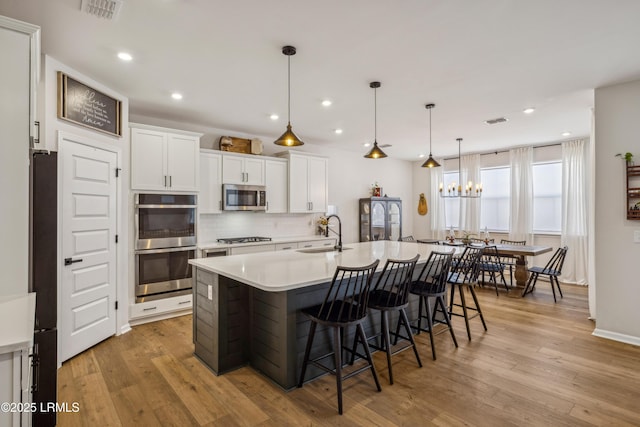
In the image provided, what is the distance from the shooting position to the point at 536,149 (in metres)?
6.57

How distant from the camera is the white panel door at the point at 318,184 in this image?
19.9 ft

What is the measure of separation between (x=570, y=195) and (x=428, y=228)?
121 inches

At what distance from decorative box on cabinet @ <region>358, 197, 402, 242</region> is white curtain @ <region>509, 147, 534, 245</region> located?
235cm

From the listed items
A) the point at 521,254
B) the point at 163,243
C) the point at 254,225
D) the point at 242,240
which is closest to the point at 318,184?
the point at 254,225

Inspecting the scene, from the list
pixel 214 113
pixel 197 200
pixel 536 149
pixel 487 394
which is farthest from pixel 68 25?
pixel 536 149

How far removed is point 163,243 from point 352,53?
318 centimetres

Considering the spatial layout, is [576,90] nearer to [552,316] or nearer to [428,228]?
[552,316]

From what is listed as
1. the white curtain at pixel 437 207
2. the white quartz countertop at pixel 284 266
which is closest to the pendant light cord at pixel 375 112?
the white quartz countertop at pixel 284 266

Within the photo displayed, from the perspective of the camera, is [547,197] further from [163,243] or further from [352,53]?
[163,243]

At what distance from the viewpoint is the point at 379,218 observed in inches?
290

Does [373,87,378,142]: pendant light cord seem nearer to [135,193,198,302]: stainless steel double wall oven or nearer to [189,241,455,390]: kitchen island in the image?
[189,241,455,390]: kitchen island

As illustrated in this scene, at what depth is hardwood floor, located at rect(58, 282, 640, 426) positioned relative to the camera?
219 centimetres

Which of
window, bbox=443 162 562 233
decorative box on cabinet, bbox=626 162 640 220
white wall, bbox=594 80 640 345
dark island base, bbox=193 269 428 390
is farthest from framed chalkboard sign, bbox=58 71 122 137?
window, bbox=443 162 562 233

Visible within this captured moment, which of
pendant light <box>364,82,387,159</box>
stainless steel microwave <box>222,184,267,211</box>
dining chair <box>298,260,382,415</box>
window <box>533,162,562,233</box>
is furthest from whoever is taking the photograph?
window <box>533,162,562,233</box>
